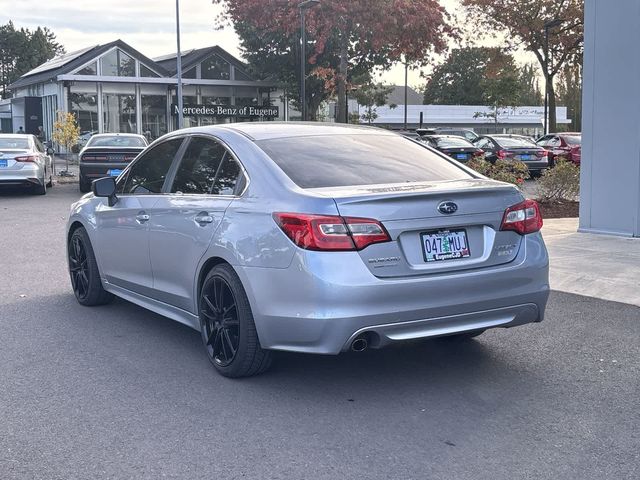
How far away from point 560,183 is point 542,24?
23.0 metres

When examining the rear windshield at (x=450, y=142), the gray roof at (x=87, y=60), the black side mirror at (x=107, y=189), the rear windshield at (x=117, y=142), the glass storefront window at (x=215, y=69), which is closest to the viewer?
the black side mirror at (x=107, y=189)

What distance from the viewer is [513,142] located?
26609 mm

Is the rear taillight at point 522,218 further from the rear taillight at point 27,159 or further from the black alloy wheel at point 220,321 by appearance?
the rear taillight at point 27,159

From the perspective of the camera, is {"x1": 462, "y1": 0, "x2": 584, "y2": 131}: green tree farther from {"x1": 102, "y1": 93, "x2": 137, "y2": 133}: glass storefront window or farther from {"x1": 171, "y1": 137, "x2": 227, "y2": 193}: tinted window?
{"x1": 171, "y1": 137, "x2": 227, "y2": 193}: tinted window

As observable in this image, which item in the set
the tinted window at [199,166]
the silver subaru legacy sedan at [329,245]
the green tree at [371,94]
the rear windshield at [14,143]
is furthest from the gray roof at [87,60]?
the silver subaru legacy sedan at [329,245]

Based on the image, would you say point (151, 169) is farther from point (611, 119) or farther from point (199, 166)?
point (611, 119)

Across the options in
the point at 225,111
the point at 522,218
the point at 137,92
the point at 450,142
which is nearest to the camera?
the point at 522,218

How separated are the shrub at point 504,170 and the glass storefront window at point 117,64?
3140cm

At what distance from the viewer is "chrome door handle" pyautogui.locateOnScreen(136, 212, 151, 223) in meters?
6.24

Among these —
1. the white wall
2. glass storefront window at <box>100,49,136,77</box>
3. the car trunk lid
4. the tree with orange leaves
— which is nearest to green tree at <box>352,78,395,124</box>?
glass storefront window at <box>100,49,136,77</box>

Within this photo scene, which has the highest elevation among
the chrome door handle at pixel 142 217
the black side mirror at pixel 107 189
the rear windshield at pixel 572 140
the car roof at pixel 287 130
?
the car roof at pixel 287 130

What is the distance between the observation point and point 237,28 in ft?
158

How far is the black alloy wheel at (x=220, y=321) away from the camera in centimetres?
514

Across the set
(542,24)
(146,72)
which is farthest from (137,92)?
(542,24)
